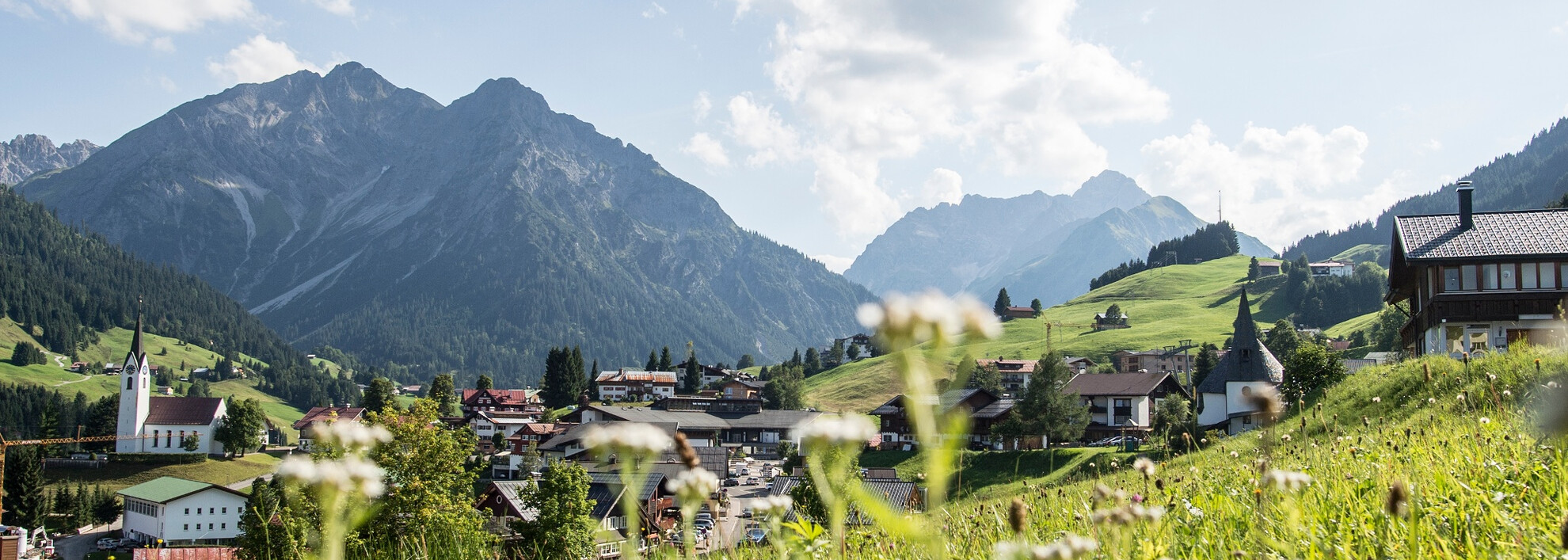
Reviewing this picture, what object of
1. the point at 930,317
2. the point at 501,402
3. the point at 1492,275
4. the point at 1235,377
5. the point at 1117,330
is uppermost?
the point at 1117,330

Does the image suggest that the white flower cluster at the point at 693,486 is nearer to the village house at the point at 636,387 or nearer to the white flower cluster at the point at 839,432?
the white flower cluster at the point at 839,432

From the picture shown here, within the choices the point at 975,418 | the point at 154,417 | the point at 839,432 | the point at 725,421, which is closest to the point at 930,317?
the point at 839,432

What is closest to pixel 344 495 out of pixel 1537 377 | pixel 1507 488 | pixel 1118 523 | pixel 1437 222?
pixel 1118 523

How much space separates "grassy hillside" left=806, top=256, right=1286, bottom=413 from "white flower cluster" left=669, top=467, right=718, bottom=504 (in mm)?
108723

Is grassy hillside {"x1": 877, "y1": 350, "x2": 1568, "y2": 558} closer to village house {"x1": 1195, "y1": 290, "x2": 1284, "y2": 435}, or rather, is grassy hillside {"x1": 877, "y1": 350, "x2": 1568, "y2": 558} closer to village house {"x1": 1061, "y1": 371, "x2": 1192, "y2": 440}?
village house {"x1": 1195, "y1": 290, "x2": 1284, "y2": 435}

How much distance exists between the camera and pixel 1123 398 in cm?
8131

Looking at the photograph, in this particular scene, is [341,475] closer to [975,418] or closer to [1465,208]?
[1465,208]

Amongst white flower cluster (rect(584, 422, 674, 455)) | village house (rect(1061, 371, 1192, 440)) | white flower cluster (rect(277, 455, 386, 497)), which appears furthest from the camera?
village house (rect(1061, 371, 1192, 440))

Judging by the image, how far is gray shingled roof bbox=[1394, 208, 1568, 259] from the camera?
2873 centimetres

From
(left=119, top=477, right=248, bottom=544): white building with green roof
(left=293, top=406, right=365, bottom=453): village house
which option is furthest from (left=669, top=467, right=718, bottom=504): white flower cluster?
(left=119, top=477, right=248, bottom=544): white building with green roof

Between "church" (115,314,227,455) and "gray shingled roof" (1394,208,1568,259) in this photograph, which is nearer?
"gray shingled roof" (1394,208,1568,259)

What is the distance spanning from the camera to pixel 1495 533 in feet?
13.0

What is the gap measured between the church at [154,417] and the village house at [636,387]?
173 feet

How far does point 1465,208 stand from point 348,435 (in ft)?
117
